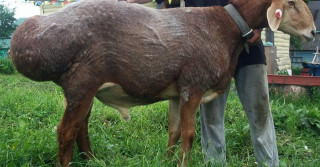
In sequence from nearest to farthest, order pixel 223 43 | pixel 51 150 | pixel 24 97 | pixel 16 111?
pixel 223 43
pixel 51 150
pixel 16 111
pixel 24 97

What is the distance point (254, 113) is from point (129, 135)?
1.91 meters

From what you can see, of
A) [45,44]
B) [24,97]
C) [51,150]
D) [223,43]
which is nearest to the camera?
[45,44]

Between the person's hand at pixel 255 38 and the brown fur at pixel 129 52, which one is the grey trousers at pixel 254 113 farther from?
the brown fur at pixel 129 52

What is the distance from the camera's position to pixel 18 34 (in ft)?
9.02

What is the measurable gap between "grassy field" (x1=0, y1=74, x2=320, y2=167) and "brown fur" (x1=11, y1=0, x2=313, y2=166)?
53 centimetres

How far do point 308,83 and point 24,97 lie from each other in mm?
6000

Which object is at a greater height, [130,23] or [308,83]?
[130,23]

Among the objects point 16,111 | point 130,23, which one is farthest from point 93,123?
point 130,23

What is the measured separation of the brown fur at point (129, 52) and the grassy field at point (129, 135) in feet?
1.75

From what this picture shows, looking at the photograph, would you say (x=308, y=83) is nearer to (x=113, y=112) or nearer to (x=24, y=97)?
(x=113, y=112)

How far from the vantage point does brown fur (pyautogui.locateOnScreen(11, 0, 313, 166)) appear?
8.99 ft

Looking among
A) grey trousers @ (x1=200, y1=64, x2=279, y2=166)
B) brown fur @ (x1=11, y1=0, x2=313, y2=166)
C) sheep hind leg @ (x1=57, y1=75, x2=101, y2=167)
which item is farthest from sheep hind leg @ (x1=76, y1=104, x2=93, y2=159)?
grey trousers @ (x1=200, y1=64, x2=279, y2=166)

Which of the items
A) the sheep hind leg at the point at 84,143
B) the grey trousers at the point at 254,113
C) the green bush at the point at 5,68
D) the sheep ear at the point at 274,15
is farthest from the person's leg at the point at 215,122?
the green bush at the point at 5,68

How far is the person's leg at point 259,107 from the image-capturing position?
3789 millimetres
